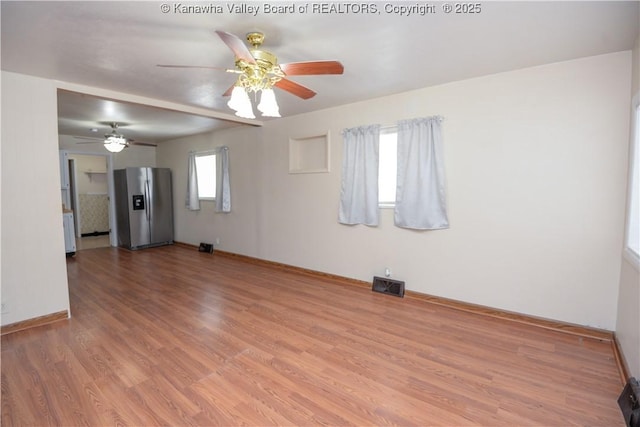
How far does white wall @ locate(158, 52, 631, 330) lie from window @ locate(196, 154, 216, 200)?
2.97 meters

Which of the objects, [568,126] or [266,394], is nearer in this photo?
[266,394]

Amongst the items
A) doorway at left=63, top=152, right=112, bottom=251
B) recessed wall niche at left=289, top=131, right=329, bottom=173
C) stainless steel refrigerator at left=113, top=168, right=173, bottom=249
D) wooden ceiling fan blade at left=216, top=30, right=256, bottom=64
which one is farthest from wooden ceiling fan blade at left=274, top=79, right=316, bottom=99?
doorway at left=63, top=152, right=112, bottom=251

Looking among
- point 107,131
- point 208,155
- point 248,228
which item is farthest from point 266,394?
point 107,131

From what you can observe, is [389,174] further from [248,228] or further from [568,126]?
[248,228]

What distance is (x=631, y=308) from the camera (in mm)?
2164

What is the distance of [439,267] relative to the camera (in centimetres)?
349

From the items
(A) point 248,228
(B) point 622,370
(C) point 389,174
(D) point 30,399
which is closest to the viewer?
(D) point 30,399

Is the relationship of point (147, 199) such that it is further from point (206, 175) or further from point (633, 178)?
point (633, 178)

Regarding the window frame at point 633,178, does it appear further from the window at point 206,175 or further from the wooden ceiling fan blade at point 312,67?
the window at point 206,175

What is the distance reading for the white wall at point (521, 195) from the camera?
8.51 ft

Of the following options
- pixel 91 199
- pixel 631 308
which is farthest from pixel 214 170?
pixel 631 308

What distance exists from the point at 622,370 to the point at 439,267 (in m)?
1.61

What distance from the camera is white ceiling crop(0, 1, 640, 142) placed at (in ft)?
6.23

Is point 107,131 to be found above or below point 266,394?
above
